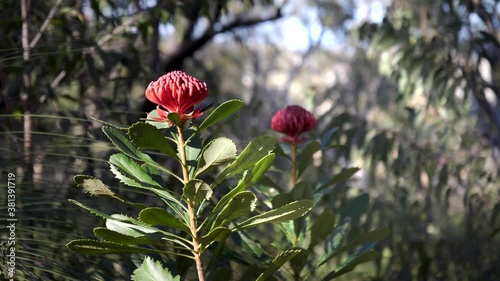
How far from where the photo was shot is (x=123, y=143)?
3.50ft

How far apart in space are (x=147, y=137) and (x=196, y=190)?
98 millimetres

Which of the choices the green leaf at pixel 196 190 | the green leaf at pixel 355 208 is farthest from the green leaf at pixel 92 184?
the green leaf at pixel 355 208

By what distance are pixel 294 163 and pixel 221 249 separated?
291 millimetres

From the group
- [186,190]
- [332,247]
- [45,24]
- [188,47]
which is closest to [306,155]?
[332,247]

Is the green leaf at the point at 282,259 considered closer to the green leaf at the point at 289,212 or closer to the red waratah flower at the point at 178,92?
the green leaf at the point at 289,212

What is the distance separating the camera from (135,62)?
2.49 m

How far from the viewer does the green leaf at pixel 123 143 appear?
104 cm

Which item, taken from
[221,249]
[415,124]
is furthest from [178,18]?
[221,249]

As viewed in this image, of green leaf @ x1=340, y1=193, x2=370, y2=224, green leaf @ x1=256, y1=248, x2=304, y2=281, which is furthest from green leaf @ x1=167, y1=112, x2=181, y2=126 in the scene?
green leaf @ x1=340, y1=193, x2=370, y2=224

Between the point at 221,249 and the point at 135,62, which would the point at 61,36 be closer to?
the point at 135,62

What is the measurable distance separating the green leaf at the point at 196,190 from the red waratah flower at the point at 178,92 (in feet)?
0.30

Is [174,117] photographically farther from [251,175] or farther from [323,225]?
[323,225]

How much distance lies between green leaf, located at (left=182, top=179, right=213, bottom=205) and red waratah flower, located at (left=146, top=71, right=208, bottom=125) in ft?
0.30

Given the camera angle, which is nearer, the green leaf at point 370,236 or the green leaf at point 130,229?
the green leaf at point 130,229
